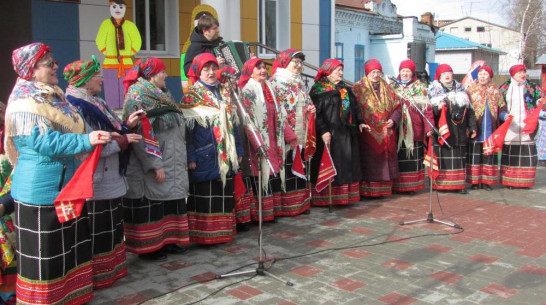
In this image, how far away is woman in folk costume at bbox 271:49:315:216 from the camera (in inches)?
247

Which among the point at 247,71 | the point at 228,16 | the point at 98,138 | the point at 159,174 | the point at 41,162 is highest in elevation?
the point at 228,16

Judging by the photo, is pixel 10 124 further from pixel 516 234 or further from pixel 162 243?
pixel 516 234

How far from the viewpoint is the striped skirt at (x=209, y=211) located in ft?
16.9

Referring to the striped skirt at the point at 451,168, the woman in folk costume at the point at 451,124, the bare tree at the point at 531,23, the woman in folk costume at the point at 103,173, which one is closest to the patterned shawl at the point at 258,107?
the woman in folk costume at the point at 103,173

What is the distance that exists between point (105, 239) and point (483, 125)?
588 centimetres

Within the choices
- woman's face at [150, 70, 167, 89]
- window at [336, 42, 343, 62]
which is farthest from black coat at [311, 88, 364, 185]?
window at [336, 42, 343, 62]

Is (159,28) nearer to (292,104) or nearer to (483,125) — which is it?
(292,104)

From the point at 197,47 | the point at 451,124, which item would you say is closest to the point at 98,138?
the point at 197,47

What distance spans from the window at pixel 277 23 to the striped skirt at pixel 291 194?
18.1 feet

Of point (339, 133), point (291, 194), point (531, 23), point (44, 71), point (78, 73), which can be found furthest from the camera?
point (531, 23)

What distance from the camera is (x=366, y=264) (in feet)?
15.5

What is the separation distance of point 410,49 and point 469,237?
6.61m

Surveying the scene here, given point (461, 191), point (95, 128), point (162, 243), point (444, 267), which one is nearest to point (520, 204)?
point (461, 191)

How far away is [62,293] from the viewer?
3.64 metres
